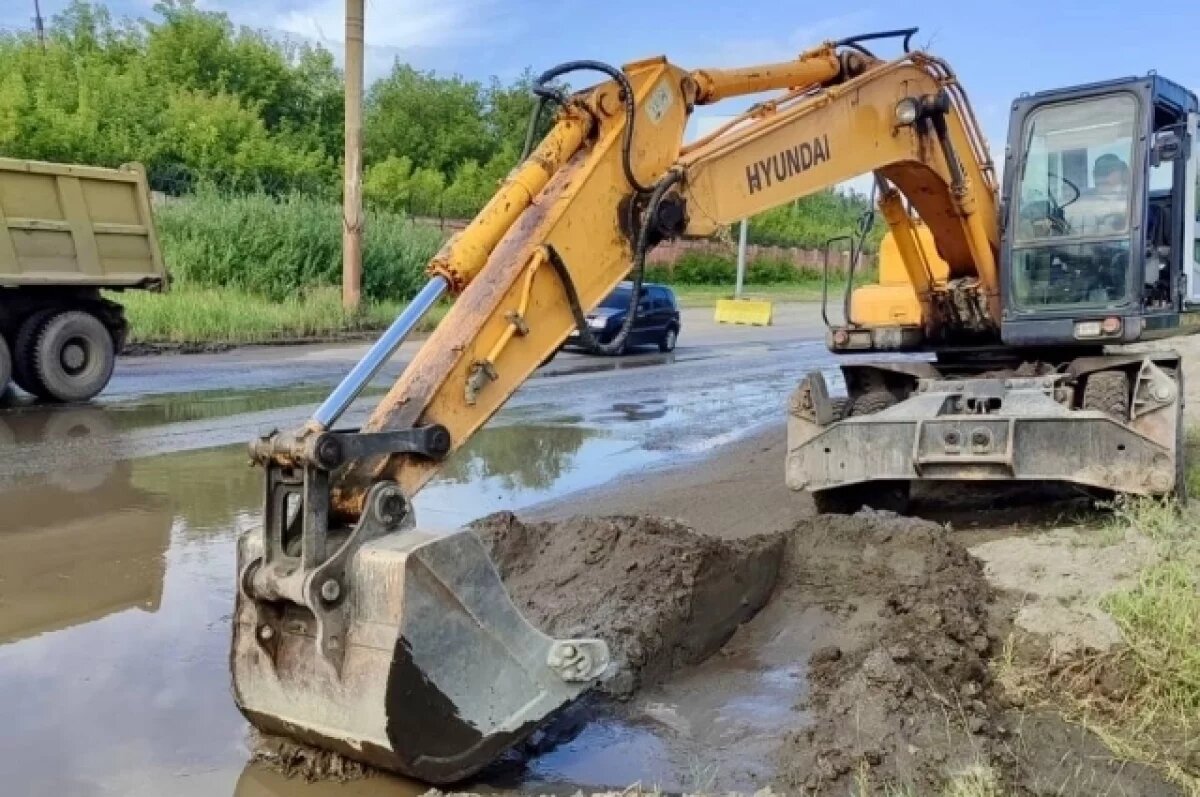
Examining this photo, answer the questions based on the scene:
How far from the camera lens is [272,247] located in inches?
946

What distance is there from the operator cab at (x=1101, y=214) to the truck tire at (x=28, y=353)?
33.2ft

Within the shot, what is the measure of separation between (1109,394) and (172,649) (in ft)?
17.4

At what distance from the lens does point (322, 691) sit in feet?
12.7

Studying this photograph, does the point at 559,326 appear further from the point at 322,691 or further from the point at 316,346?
the point at 316,346

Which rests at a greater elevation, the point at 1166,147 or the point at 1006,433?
the point at 1166,147

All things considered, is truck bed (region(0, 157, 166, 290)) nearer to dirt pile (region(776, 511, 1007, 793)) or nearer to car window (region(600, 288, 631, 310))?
car window (region(600, 288, 631, 310))

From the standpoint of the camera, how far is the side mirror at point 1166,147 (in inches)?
290

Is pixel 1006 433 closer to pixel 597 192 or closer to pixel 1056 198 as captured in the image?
pixel 1056 198

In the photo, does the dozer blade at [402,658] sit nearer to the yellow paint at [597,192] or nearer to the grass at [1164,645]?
the yellow paint at [597,192]

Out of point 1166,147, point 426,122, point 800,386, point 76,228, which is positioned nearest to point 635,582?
point 800,386

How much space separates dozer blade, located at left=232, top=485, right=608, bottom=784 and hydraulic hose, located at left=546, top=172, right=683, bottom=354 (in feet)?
3.78

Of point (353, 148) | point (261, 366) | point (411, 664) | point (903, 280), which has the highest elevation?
point (353, 148)

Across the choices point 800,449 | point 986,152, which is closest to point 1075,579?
point 800,449

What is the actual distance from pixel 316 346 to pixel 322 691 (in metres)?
A: 17.2
